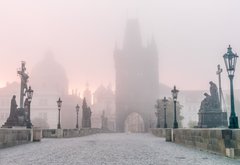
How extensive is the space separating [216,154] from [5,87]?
4308 inches

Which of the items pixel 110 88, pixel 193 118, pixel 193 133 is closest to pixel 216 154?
pixel 193 133

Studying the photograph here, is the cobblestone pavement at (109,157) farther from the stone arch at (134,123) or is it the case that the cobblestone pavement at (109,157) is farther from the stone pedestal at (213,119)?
the stone arch at (134,123)

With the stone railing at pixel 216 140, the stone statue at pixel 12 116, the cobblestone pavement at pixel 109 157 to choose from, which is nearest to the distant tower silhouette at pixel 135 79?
the stone statue at pixel 12 116

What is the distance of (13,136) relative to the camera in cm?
1888

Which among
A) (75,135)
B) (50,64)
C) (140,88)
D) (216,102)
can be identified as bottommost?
(75,135)

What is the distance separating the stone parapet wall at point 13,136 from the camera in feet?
55.1

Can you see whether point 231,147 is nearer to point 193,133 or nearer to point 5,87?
point 193,133

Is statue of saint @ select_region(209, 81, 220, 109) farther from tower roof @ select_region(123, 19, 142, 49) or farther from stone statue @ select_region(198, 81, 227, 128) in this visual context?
tower roof @ select_region(123, 19, 142, 49)

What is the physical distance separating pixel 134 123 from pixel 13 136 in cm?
9446

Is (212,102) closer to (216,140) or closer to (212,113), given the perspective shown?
(212,113)

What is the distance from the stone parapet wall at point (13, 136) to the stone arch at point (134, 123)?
285ft

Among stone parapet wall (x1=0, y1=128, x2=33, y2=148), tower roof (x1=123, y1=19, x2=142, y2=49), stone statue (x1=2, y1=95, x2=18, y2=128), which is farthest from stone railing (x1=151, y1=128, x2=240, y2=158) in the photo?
tower roof (x1=123, y1=19, x2=142, y2=49)

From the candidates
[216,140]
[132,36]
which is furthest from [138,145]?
[132,36]

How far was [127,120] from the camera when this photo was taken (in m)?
110
